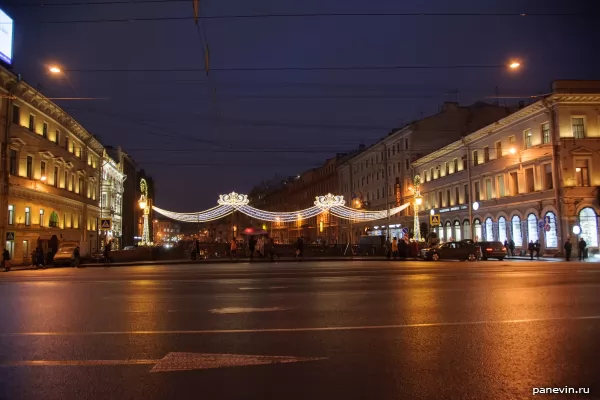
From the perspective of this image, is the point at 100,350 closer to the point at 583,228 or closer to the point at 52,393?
the point at 52,393

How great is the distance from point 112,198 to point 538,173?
2170 inches

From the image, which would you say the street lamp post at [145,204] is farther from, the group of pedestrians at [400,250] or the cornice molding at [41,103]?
the group of pedestrians at [400,250]

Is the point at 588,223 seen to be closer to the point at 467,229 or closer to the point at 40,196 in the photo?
the point at 467,229

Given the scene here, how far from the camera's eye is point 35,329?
30.3 feet

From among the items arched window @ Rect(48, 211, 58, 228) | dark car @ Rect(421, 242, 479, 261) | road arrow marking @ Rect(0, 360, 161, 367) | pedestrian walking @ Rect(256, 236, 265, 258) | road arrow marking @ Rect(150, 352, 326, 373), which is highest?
arched window @ Rect(48, 211, 58, 228)

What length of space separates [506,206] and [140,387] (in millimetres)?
46269

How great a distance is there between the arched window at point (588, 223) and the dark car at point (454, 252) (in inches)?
348

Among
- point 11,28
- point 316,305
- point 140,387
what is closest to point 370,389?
point 140,387

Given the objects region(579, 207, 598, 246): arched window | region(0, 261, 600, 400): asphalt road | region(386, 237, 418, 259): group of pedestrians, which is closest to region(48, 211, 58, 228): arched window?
region(386, 237, 418, 259): group of pedestrians

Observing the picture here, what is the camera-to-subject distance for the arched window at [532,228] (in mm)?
42844

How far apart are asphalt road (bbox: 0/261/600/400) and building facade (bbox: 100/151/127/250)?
182 ft

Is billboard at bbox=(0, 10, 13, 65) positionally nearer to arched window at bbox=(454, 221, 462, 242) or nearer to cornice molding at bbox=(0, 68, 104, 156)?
cornice molding at bbox=(0, 68, 104, 156)

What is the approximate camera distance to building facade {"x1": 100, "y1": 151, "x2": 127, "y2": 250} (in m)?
66.3

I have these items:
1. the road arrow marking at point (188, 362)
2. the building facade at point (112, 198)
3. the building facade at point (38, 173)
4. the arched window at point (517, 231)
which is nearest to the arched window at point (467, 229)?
the arched window at point (517, 231)
